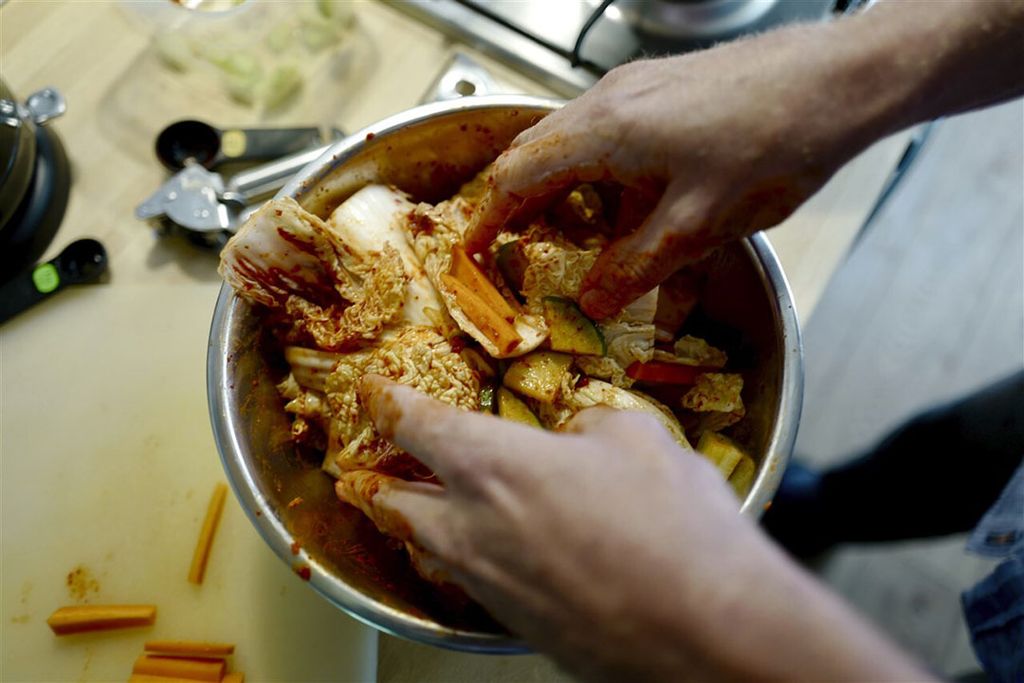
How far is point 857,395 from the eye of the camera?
7.00ft

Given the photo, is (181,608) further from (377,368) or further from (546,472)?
(546,472)

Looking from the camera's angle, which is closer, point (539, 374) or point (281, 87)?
point (539, 374)

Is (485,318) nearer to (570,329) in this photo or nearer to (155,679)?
(570,329)

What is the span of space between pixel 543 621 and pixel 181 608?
78 cm

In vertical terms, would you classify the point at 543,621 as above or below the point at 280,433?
above

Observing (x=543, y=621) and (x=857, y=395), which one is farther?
(x=857, y=395)

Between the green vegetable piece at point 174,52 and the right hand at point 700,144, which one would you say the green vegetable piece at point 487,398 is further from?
the green vegetable piece at point 174,52

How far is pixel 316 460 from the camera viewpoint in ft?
3.28

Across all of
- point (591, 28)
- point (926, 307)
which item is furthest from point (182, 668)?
point (926, 307)

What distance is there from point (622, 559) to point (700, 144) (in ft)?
1.36

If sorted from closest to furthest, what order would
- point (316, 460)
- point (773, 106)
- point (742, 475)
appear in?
1. point (773, 106)
2. point (742, 475)
3. point (316, 460)

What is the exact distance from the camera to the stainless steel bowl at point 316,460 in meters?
0.81

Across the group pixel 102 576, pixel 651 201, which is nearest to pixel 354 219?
pixel 651 201

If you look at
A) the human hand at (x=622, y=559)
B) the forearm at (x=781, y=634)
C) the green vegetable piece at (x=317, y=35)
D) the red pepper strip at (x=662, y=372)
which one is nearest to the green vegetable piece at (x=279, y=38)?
the green vegetable piece at (x=317, y=35)
